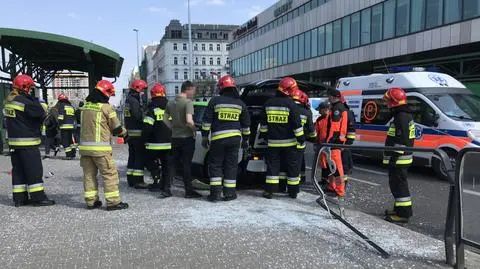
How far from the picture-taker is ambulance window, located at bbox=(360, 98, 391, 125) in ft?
37.2

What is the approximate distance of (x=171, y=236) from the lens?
511cm

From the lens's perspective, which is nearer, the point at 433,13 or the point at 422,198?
the point at 422,198

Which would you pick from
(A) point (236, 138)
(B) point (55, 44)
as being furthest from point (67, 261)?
(B) point (55, 44)

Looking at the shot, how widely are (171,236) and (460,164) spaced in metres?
3.03

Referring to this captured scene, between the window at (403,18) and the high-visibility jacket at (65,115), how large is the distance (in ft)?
60.4

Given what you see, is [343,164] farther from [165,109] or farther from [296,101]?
[165,109]

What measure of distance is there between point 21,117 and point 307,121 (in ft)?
14.0

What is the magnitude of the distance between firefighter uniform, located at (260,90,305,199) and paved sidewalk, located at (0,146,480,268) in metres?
0.33

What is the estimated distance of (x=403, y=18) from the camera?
80.3 feet

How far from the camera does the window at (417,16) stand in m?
23.0

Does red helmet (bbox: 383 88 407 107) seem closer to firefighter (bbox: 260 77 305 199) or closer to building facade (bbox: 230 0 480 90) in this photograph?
firefighter (bbox: 260 77 305 199)

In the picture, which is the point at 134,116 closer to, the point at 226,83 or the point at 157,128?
the point at 157,128

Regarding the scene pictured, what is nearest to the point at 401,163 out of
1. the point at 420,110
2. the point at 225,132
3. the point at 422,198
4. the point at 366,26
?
the point at 422,198

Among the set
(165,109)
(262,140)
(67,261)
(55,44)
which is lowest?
(67,261)
